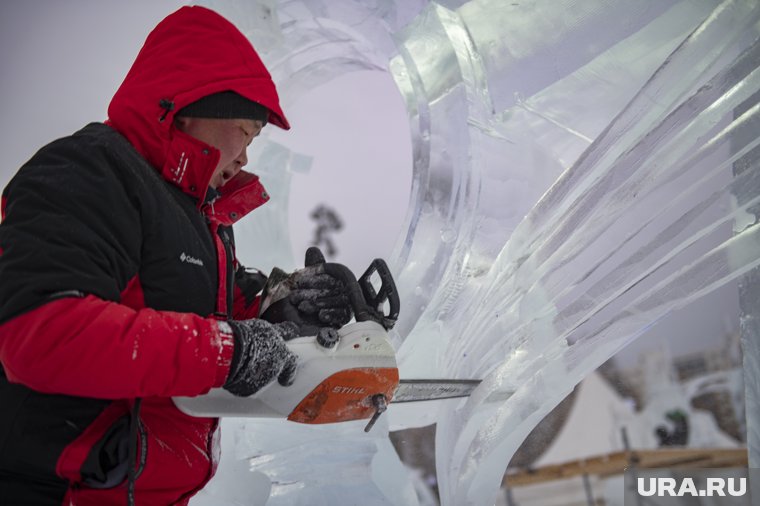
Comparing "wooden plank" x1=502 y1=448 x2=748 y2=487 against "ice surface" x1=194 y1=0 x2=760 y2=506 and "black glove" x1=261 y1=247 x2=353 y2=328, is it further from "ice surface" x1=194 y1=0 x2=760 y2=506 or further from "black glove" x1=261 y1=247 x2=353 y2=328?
"black glove" x1=261 y1=247 x2=353 y2=328

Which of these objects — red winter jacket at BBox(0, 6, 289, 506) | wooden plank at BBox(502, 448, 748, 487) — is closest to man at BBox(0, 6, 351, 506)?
red winter jacket at BBox(0, 6, 289, 506)

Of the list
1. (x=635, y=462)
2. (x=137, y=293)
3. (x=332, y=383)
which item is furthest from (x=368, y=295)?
(x=635, y=462)

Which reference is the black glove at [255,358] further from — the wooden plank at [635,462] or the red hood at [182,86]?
the wooden plank at [635,462]

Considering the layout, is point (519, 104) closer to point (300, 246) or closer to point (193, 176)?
point (193, 176)

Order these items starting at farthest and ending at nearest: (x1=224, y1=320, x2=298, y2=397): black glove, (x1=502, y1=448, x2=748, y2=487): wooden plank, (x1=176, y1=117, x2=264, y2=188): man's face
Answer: (x1=502, y1=448, x2=748, y2=487): wooden plank
(x1=176, y1=117, x2=264, y2=188): man's face
(x1=224, y1=320, x2=298, y2=397): black glove

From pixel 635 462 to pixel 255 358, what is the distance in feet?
6.41

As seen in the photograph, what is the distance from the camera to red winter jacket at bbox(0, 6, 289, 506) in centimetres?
87

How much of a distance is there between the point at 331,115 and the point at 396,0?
1.39 m

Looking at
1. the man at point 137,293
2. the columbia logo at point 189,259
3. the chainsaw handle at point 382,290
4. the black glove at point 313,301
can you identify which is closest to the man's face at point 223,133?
the man at point 137,293

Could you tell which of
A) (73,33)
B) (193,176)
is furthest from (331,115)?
(193,176)

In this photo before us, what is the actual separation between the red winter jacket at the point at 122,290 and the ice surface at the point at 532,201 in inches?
26.3

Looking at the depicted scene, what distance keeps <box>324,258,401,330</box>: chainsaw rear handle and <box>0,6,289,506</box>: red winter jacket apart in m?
0.25

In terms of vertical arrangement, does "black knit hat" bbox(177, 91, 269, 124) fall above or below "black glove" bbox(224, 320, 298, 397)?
above

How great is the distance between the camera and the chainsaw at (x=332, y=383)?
1155 millimetres
